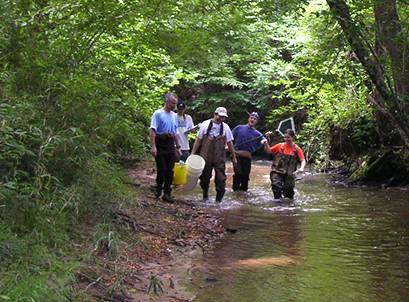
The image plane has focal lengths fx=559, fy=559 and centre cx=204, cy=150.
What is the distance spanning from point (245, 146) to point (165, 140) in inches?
113

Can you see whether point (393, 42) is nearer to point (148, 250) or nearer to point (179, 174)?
point (148, 250)

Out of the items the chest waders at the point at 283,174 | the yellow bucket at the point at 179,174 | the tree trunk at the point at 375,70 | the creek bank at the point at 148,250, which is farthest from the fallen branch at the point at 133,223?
the chest waders at the point at 283,174

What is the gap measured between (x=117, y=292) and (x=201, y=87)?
75.2ft

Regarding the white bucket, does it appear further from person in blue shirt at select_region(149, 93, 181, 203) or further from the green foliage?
the green foliage

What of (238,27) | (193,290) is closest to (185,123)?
(238,27)

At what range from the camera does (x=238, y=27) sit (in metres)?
8.62

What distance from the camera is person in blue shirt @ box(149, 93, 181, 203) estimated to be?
29.0 feet

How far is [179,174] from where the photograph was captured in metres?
9.88

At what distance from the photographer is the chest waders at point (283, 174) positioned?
35.3 ft

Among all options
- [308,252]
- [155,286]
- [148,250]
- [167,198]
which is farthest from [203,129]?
[155,286]

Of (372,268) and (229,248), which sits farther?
(229,248)

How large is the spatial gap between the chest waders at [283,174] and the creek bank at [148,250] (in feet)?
7.02

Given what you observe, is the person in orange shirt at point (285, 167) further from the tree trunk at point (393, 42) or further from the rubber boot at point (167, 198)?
the tree trunk at point (393, 42)

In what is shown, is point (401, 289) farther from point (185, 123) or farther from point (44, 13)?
point (185, 123)
